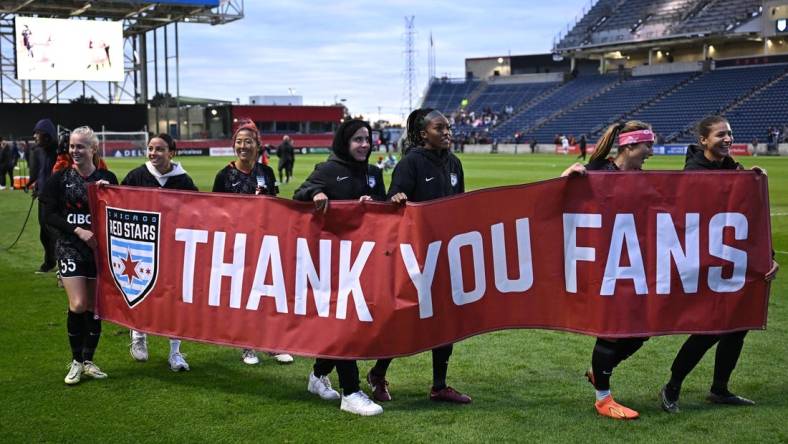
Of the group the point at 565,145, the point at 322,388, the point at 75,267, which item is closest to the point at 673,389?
the point at 322,388

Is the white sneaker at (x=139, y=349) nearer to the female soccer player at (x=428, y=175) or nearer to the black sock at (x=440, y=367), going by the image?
the female soccer player at (x=428, y=175)

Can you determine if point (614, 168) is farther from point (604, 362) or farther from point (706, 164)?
point (604, 362)

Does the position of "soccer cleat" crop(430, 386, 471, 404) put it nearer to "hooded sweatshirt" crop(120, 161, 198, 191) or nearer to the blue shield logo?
the blue shield logo

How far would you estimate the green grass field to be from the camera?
4625 mm

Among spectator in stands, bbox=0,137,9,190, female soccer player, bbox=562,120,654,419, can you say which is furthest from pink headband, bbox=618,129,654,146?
spectator in stands, bbox=0,137,9,190

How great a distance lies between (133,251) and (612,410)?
3.35m

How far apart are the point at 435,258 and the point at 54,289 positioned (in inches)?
244

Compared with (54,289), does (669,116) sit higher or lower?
higher

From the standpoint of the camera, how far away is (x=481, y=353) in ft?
21.6

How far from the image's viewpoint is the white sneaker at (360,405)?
4.94m

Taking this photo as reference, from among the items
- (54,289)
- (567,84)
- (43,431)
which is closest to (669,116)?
(567,84)

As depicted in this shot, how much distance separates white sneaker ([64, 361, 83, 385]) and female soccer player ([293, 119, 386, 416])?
1.79 meters

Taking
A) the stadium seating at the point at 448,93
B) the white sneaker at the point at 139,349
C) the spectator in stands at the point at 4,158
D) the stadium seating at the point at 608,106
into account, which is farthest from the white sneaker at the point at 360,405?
the stadium seating at the point at 448,93

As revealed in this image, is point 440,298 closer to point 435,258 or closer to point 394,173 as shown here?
point 435,258
